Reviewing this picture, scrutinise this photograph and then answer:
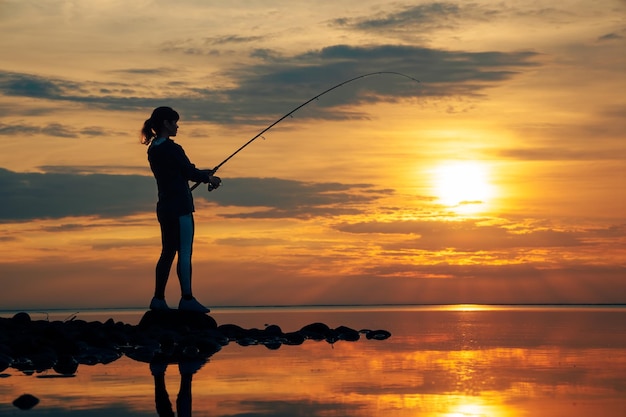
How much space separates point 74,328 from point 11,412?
11567 millimetres

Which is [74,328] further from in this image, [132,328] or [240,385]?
[240,385]

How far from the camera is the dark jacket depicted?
19281 mm

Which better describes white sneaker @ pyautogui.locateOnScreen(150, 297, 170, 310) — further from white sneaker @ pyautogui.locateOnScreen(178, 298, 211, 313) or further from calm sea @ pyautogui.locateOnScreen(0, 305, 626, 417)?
calm sea @ pyautogui.locateOnScreen(0, 305, 626, 417)

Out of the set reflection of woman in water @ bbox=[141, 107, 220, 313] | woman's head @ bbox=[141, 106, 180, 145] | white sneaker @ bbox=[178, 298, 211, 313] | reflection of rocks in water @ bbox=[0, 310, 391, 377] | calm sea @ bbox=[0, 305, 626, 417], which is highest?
woman's head @ bbox=[141, 106, 180, 145]

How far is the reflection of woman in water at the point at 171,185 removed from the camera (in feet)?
63.4

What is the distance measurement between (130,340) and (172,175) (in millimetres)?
3214

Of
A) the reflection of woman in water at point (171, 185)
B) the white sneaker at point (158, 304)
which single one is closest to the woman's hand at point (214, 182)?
the reflection of woman in water at point (171, 185)

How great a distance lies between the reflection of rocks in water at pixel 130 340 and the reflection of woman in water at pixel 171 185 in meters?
1.17

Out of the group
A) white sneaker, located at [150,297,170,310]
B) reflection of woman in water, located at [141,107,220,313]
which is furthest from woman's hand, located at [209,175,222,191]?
white sneaker, located at [150,297,170,310]

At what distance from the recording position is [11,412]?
980cm

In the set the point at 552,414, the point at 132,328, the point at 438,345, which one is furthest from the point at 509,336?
the point at 552,414

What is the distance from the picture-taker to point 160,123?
1941cm

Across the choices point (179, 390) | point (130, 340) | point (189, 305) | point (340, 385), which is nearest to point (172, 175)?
point (189, 305)

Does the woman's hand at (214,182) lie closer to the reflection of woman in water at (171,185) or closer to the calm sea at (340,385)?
the reflection of woman in water at (171,185)
